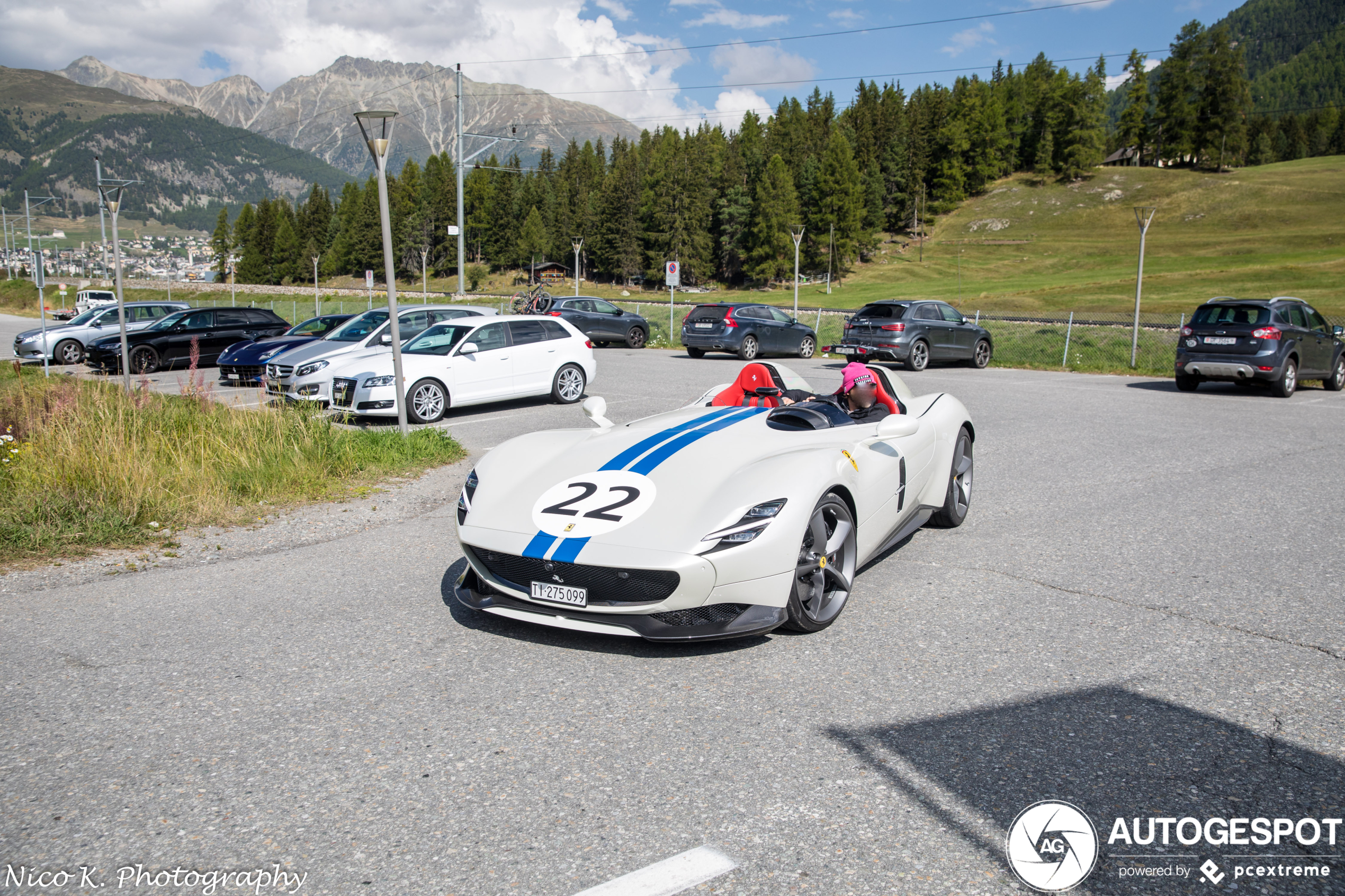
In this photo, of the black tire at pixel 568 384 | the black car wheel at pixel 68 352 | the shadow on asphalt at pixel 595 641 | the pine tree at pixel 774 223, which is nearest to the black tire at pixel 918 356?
the black tire at pixel 568 384

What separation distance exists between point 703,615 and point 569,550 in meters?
0.68

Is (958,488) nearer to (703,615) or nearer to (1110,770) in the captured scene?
(703,615)

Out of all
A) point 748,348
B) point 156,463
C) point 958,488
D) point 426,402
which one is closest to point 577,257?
point 748,348

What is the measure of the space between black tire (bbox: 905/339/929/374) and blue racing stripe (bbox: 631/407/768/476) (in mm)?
16966

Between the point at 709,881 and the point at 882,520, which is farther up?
the point at 882,520

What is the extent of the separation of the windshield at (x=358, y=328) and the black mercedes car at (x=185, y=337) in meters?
6.02

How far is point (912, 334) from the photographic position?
2147 centimetres

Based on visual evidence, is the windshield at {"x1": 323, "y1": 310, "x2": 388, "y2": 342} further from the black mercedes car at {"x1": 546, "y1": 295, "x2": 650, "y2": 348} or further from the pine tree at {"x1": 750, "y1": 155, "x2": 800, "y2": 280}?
the pine tree at {"x1": 750, "y1": 155, "x2": 800, "y2": 280}

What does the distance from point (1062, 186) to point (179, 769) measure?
439 ft

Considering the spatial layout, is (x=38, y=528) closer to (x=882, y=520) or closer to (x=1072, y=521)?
(x=882, y=520)

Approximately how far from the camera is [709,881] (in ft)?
8.36

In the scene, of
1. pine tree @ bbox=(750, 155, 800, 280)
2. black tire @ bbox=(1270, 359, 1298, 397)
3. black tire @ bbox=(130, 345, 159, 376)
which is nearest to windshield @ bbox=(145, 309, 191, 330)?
black tire @ bbox=(130, 345, 159, 376)

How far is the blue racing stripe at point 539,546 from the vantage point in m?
4.16

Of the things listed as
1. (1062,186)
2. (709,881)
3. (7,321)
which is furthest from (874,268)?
(709,881)
